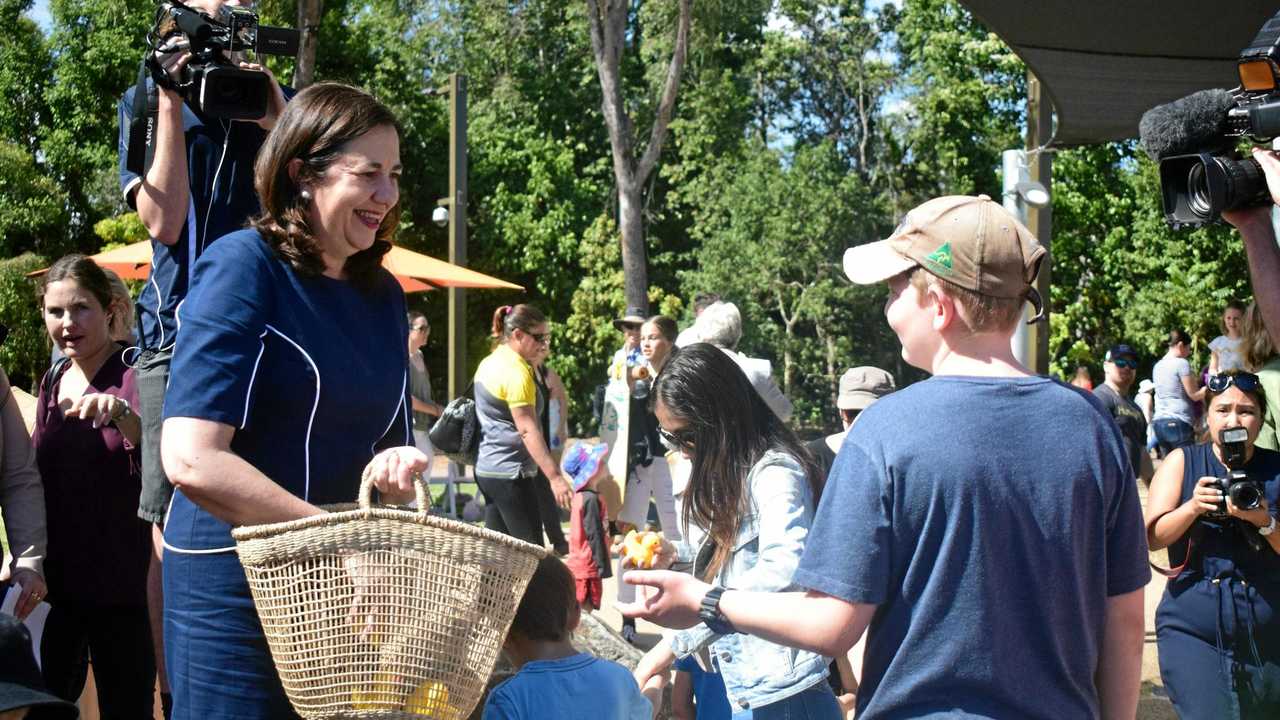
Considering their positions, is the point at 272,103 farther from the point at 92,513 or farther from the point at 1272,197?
the point at 1272,197

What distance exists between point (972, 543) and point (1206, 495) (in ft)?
8.41

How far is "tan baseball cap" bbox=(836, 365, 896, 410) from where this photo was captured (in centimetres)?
631

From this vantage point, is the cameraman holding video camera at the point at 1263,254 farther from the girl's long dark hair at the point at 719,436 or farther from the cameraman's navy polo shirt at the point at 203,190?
the cameraman's navy polo shirt at the point at 203,190

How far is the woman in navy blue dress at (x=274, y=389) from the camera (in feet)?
7.16

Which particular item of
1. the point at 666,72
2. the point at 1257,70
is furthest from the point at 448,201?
the point at 666,72

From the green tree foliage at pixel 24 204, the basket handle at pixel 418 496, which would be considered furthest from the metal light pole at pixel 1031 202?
the green tree foliage at pixel 24 204

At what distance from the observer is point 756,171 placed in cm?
2728

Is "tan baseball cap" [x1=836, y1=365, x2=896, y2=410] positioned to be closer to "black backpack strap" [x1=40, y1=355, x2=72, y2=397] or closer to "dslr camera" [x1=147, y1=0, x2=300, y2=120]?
"black backpack strap" [x1=40, y1=355, x2=72, y2=397]

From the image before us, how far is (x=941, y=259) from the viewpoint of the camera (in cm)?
215

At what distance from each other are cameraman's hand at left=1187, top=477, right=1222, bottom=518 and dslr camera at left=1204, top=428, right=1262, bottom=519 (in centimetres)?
1

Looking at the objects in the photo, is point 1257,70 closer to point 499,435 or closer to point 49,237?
point 499,435

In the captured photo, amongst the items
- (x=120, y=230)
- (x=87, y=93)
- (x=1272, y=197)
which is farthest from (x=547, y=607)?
(x=87, y=93)

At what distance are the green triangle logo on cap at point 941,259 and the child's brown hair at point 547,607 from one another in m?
A: 1.59

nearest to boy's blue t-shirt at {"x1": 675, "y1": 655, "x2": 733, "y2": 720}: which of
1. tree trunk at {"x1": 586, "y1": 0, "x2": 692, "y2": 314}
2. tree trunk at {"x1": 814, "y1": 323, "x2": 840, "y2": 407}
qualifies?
tree trunk at {"x1": 586, "y1": 0, "x2": 692, "y2": 314}
